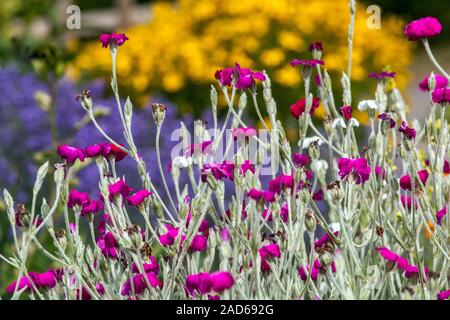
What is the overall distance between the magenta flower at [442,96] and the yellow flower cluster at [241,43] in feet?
14.8

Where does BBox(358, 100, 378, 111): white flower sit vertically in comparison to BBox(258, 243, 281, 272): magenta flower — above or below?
above

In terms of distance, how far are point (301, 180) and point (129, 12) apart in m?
8.06

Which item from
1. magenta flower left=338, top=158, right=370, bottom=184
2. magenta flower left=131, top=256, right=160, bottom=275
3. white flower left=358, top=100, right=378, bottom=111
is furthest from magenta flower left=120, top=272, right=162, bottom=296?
white flower left=358, top=100, right=378, bottom=111

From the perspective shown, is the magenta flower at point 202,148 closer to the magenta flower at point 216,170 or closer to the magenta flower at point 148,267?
the magenta flower at point 216,170

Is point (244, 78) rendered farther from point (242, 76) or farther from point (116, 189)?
point (116, 189)

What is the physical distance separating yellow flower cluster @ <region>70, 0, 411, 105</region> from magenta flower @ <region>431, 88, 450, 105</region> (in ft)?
14.8

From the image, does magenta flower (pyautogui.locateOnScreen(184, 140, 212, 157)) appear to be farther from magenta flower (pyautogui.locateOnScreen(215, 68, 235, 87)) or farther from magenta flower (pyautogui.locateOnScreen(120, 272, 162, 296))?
magenta flower (pyautogui.locateOnScreen(120, 272, 162, 296))

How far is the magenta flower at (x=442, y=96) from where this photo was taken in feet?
6.54

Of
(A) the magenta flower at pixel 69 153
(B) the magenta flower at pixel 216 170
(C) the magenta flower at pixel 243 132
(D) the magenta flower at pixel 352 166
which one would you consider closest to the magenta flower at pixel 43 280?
(A) the magenta flower at pixel 69 153

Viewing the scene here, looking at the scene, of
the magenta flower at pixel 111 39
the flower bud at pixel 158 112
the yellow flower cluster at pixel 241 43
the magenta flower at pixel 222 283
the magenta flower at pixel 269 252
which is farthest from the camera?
the yellow flower cluster at pixel 241 43

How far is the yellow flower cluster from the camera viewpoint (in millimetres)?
6648

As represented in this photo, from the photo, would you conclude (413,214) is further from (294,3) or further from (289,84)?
(294,3)

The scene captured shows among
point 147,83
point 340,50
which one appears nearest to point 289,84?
point 340,50

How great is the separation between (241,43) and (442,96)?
4.77 m
